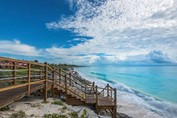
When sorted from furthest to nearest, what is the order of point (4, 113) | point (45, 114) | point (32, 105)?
point (32, 105)
point (45, 114)
point (4, 113)

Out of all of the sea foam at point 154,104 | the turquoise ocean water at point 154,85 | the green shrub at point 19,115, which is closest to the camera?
the green shrub at point 19,115

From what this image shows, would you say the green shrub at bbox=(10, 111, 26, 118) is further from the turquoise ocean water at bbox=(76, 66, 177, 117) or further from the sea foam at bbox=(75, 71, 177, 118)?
the turquoise ocean water at bbox=(76, 66, 177, 117)

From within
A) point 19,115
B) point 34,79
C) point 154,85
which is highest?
point 34,79

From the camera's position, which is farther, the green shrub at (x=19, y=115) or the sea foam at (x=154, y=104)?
the sea foam at (x=154, y=104)

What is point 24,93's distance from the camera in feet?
24.6

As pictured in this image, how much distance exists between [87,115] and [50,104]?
7.53 ft

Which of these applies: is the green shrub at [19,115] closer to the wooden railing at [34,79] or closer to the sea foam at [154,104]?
the wooden railing at [34,79]

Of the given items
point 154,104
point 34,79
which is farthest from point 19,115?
point 154,104

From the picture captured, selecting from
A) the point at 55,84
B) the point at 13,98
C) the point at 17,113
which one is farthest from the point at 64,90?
the point at 13,98

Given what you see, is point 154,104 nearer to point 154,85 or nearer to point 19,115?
point 19,115

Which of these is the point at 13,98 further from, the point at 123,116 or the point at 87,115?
the point at 123,116

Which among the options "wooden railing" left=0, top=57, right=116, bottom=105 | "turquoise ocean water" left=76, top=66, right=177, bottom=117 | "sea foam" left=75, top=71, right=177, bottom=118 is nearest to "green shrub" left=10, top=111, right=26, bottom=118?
"wooden railing" left=0, top=57, right=116, bottom=105

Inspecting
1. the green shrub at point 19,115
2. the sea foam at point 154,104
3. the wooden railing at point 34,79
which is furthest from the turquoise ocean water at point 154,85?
the green shrub at point 19,115

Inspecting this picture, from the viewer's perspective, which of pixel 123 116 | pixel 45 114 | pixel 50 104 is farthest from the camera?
pixel 123 116
